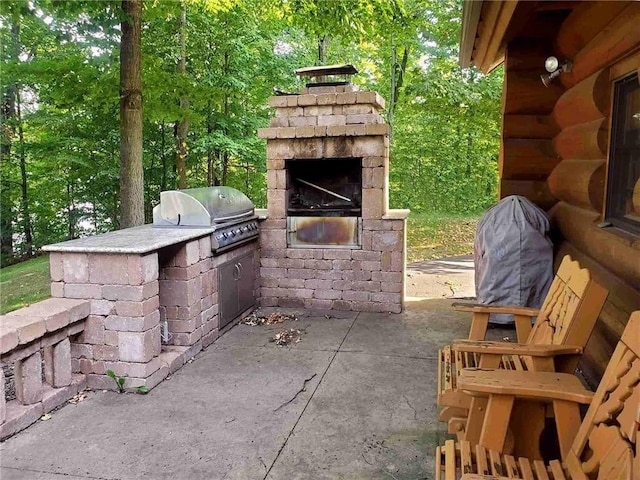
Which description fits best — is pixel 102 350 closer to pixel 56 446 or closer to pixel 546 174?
pixel 56 446

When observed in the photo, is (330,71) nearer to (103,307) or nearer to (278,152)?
(278,152)

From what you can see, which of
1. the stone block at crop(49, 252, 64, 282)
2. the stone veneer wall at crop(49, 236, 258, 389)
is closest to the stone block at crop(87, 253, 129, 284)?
the stone veneer wall at crop(49, 236, 258, 389)

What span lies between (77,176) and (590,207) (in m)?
10.1

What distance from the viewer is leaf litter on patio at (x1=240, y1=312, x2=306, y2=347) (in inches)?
173

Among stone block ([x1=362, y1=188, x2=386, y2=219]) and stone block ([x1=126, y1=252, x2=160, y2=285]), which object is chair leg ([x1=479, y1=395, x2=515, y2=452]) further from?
stone block ([x1=362, y1=188, x2=386, y2=219])

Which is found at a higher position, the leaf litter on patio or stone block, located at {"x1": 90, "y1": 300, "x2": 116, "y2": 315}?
stone block, located at {"x1": 90, "y1": 300, "x2": 116, "y2": 315}

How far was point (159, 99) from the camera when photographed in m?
7.12

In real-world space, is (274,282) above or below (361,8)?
below

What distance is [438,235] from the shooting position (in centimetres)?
1110

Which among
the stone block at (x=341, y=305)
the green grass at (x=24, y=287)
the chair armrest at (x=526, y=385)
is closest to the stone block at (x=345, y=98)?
the stone block at (x=341, y=305)

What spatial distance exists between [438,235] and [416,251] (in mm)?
1508

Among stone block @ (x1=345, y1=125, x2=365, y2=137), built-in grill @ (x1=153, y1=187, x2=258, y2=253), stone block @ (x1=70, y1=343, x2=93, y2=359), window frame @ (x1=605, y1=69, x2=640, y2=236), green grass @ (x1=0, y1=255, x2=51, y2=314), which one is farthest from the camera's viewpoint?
green grass @ (x1=0, y1=255, x2=51, y2=314)

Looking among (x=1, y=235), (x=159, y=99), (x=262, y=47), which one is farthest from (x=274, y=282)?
(x=1, y=235)

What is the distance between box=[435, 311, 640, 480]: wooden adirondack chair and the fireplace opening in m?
3.60
